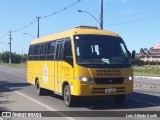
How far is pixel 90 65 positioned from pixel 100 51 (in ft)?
2.94

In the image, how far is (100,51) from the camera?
44.9 feet

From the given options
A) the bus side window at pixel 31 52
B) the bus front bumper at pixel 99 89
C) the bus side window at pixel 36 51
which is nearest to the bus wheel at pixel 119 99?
the bus front bumper at pixel 99 89

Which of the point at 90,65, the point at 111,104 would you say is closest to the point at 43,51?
the point at 111,104

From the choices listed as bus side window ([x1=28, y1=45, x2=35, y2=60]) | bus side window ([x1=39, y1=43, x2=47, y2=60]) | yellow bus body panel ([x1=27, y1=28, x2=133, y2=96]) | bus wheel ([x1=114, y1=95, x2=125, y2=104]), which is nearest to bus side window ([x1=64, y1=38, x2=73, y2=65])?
yellow bus body panel ([x1=27, y1=28, x2=133, y2=96])

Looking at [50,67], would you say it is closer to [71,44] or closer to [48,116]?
[71,44]

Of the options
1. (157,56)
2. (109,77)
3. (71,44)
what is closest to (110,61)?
(109,77)

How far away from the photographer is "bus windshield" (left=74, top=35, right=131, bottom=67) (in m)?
13.2

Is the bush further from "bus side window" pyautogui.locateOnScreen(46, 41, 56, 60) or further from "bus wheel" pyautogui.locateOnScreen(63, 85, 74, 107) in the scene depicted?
"bus wheel" pyautogui.locateOnScreen(63, 85, 74, 107)

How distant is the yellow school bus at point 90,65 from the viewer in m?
12.9

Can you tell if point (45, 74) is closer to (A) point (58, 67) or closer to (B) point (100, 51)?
(A) point (58, 67)

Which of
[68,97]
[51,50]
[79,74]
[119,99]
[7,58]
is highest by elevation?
[7,58]

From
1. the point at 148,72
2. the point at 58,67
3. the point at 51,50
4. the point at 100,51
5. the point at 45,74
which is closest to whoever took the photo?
the point at 100,51

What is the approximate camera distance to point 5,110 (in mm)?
12859

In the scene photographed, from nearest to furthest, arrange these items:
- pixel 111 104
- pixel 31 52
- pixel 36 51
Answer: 1. pixel 111 104
2. pixel 36 51
3. pixel 31 52
